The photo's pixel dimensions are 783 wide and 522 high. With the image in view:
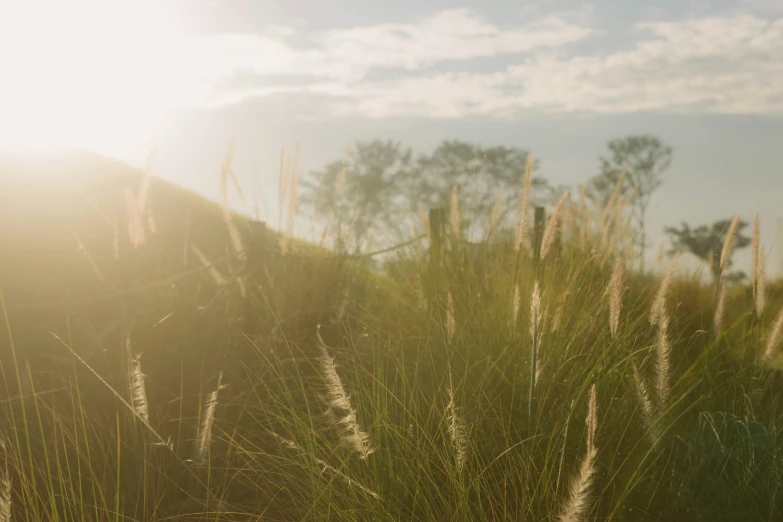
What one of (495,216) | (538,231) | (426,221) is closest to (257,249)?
(426,221)

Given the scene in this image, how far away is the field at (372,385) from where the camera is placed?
2.14 meters

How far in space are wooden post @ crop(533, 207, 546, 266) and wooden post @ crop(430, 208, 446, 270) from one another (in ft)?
2.00

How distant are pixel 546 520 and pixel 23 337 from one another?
312cm

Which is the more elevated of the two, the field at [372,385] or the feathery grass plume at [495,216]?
the feathery grass plume at [495,216]

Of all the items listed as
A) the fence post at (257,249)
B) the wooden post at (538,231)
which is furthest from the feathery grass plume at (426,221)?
the fence post at (257,249)

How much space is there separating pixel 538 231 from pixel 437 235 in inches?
32.4

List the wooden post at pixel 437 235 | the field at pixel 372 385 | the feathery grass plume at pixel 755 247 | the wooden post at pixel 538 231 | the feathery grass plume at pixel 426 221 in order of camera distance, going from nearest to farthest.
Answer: the field at pixel 372 385 < the feathery grass plume at pixel 755 247 < the wooden post at pixel 538 231 < the feathery grass plume at pixel 426 221 < the wooden post at pixel 437 235

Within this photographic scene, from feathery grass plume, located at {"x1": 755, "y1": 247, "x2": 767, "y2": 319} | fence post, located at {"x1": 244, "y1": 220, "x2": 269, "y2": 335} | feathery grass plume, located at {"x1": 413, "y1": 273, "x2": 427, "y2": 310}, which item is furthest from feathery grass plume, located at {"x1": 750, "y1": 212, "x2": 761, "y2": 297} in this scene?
fence post, located at {"x1": 244, "y1": 220, "x2": 269, "y2": 335}

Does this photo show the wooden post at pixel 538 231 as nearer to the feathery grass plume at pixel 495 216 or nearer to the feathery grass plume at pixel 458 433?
the feathery grass plume at pixel 495 216

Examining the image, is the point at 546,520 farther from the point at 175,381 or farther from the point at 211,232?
the point at 211,232

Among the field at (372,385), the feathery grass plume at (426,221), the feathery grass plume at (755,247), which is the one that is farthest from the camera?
the feathery grass plume at (426,221)

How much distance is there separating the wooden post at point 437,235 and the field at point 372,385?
56 millimetres

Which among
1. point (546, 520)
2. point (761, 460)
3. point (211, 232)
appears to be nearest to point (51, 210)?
point (211, 232)

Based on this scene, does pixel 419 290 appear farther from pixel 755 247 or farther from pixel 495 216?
pixel 755 247
